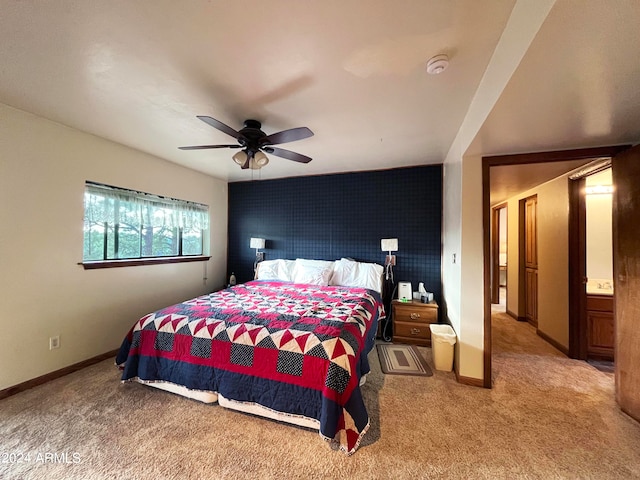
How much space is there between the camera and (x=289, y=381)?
1766 millimetres

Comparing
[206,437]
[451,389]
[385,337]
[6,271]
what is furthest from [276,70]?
[385,337]

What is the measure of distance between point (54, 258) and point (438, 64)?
374 cm

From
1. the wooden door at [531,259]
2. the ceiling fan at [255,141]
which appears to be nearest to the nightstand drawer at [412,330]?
the wooden door at [531,259]

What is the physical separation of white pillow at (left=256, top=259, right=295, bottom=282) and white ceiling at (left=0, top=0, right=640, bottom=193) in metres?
2.33

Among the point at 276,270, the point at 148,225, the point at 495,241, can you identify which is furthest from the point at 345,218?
the point at 495,241

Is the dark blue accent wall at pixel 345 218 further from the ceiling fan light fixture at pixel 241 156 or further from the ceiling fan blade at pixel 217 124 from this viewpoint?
the ceiling fan blade at pixel 217 124

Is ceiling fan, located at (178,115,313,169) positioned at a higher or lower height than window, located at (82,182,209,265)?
higher

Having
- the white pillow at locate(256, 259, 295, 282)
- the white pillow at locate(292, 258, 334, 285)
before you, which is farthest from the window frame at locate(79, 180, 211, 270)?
the white pillow at locate(292, 258, 334, 285)

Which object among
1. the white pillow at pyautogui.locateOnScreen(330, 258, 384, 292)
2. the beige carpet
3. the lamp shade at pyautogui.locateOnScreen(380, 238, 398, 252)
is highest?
the lamp shade at pyautogui.locateOnScreen(380, 238, 398, 252)

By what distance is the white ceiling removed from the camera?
117cm

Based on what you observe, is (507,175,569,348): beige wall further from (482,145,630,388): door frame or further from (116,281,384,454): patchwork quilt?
(116,281,384,454): patchwork quilt

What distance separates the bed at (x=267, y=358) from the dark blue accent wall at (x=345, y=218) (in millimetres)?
1547

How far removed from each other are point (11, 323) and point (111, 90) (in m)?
2.21

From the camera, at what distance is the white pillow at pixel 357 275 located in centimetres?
362
